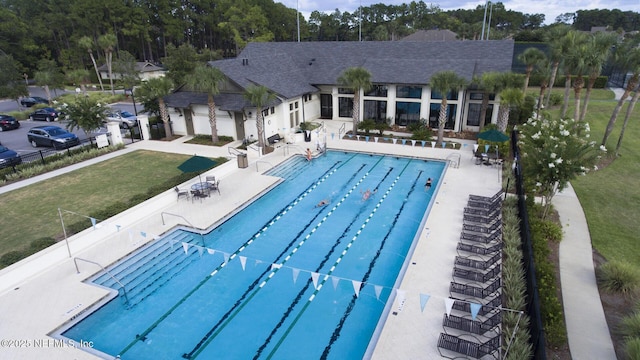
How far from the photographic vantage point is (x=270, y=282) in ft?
43.8

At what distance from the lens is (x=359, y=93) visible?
31812 mm

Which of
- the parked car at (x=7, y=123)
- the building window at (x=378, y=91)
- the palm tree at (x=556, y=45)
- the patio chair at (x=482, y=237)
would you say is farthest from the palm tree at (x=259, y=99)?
the parked car at (x=7, y=123)

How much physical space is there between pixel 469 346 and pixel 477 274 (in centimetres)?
329

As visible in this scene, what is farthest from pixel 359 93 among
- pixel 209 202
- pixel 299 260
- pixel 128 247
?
pixel 128 247

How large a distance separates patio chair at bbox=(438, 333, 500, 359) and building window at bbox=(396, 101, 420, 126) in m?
23.9

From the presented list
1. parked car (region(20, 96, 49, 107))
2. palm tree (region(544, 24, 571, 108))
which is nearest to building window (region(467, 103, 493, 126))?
palm tree (region(544, 24, 571, 108))

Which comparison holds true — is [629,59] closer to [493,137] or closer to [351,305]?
[493,137]

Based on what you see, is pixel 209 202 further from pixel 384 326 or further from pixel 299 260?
pixel 384 326

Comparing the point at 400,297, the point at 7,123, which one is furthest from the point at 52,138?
the point at 400,297

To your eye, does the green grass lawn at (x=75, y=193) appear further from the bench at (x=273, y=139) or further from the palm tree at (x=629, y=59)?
the palm tree at (x=629, y=59)

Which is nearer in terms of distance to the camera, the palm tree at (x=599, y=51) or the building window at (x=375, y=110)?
the palm tree at (x=599, y=51)

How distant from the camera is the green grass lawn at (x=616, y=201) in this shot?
Answer: 1413cm

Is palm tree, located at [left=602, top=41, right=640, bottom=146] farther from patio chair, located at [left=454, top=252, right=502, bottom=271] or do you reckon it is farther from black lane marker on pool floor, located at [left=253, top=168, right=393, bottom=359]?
black lane marker on pool floor, located at [left=253, top=168, right=393, bottom=359]

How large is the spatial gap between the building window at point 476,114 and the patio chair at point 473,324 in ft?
74.2
